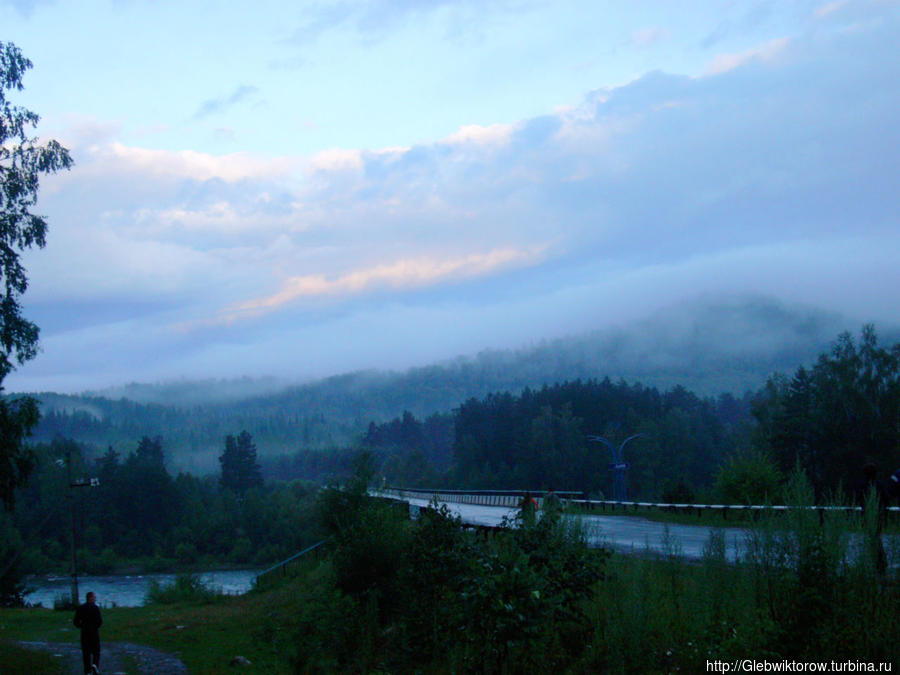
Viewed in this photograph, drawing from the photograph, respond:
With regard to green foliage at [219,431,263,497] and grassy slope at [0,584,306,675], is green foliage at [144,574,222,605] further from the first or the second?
green foliage at [219,431,263,497]

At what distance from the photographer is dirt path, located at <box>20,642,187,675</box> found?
19.1 meters

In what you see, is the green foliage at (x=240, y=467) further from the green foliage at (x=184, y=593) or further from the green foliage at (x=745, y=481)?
the green foliage at (x=745, y=481)

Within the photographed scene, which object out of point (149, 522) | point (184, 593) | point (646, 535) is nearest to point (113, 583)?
point (149, 522)

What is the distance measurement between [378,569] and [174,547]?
106100 mm

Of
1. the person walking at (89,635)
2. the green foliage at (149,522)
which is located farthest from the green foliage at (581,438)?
the person walking at (89,635)

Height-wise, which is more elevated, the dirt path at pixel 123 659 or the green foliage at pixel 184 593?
the dirt path at pixel 123 659

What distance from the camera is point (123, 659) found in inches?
818

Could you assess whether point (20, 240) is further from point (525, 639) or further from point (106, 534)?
point (106, 534)

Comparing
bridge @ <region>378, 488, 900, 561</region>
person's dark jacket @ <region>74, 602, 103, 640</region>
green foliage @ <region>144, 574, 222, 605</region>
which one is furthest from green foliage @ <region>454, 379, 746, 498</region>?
person's dark jacket @ <region>74, 602, 103, 640</region>

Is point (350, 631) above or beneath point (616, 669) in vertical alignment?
beneath

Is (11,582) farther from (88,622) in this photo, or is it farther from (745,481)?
(745,481)

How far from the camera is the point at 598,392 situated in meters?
140

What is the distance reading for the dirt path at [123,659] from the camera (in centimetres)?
1908

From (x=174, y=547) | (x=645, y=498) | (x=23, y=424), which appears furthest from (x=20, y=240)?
(x=174, y=547)
